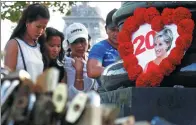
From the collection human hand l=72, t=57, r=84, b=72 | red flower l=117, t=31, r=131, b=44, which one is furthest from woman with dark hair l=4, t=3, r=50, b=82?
human hand l=72, t=57, r=84, b=72

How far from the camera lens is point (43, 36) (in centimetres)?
418

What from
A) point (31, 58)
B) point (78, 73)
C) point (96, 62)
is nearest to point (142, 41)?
point (31, 58)

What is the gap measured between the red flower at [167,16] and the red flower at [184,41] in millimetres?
100

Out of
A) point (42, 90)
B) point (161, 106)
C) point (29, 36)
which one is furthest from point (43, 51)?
point (42, 90)

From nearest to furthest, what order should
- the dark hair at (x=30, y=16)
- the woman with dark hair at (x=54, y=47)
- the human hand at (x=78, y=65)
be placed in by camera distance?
the dark hair at (x=30, y=16) < the woman with dark hair at (x=54, y=47) < the human hand at (x=78, y=65)

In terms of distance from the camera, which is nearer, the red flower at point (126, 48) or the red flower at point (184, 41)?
the red flower at point (184, 41)

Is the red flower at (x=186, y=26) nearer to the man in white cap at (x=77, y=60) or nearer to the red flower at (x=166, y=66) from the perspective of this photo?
the red flower at (x=166, y=66)

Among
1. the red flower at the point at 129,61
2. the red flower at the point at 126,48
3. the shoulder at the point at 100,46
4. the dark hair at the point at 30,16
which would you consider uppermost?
the dark hair at the point at 30,16

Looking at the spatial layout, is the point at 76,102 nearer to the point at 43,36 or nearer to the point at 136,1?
the point at 136,1

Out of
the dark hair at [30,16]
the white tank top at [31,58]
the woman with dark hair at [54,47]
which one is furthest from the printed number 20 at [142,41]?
the woman with dark hair at [54,47]

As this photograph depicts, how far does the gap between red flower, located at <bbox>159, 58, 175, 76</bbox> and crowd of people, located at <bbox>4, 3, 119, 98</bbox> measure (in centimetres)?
55

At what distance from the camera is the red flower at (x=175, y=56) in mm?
2893

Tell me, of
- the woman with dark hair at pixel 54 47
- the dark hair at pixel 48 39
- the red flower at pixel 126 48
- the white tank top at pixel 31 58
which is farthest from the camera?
the woman with dark hair at pixel 54 47

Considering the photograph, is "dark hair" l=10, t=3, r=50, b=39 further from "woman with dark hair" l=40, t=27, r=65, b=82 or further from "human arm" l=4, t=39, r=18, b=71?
"woman with dark hair" l=40, t=27, r=65, b=82
